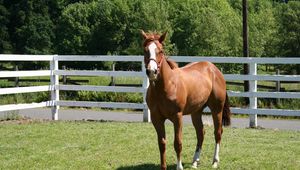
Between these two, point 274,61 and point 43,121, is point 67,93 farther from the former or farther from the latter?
point 274,61

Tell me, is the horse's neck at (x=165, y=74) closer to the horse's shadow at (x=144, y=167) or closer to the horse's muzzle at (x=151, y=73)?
the horse's muzzle at (x=151, y=73)

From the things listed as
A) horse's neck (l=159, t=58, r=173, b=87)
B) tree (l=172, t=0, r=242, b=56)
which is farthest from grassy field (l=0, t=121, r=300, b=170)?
tree (l=172, t=0, r=242, b=56)

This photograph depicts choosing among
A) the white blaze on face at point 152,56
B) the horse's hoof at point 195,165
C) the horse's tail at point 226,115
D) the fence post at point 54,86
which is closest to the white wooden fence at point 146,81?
the fence post at point 54,86

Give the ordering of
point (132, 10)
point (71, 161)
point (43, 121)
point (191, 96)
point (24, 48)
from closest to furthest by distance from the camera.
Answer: point (191, 96) → point (71, 161) → point (43, 121) → point (24, 48) → point (132, 10)

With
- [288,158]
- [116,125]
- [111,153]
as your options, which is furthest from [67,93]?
[288,158]

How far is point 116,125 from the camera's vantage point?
11.4m

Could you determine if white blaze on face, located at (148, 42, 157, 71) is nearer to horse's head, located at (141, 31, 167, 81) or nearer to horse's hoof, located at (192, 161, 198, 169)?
horse's head, located at (141, 31, 167, 81)

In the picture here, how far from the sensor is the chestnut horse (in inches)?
226

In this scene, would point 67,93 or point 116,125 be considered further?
point 67,93

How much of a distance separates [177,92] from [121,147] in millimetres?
2662

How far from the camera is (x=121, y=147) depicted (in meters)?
8.42

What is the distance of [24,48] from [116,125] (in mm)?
56081

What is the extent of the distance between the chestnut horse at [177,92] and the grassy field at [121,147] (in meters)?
0.80

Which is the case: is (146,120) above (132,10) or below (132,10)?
below
